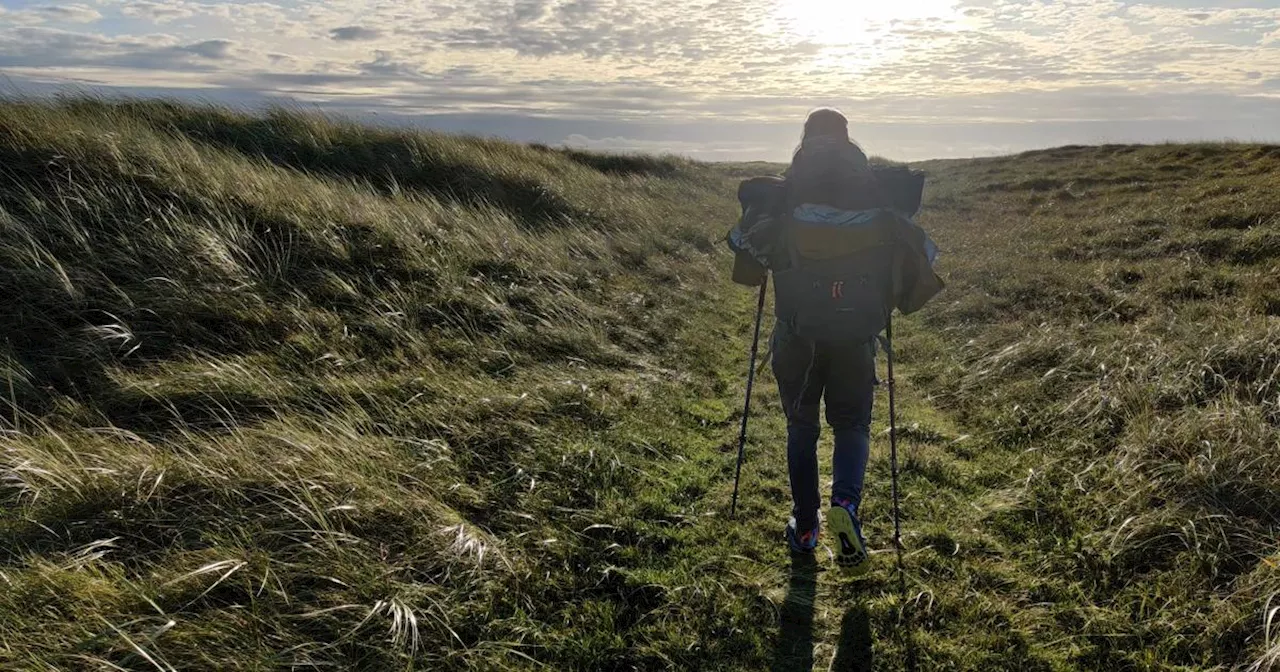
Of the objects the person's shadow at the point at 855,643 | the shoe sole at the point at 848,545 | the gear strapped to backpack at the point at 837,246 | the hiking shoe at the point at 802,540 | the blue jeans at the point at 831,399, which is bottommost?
the person's shadow at the point at 855,643

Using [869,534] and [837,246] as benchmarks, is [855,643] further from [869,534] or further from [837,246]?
[837,246]

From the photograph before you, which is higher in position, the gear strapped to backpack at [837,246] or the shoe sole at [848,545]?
the gear strapped to backpack at [837,246]

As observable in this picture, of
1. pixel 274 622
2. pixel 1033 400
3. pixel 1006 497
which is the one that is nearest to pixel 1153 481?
pixel 1006 497

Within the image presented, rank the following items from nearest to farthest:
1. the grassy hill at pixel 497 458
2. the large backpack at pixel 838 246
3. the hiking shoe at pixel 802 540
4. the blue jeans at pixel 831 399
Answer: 1. the grassy hill at pixel 497 458
2. the large backpack at pixel 838 246
3. the blue jeans at pixel 831 399
4. the hiking shoe at pixel 802 540

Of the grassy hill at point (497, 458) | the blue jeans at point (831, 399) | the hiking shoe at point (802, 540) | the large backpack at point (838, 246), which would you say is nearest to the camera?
the grassy hill at point (497, 458)

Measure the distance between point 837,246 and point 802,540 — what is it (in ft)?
7.01

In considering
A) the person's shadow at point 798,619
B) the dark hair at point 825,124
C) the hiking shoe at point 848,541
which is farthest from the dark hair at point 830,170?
the person's shadow at point 798,619

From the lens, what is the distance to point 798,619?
13.7ft

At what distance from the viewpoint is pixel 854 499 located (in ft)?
14.4

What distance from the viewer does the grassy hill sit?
361cm

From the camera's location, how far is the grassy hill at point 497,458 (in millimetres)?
3605

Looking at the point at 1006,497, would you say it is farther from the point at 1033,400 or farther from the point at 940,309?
the point at 940,309

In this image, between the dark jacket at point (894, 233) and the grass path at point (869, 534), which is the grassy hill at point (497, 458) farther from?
the dark jacket at point (894, 233)

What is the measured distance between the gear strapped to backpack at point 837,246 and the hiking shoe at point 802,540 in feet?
4.91
